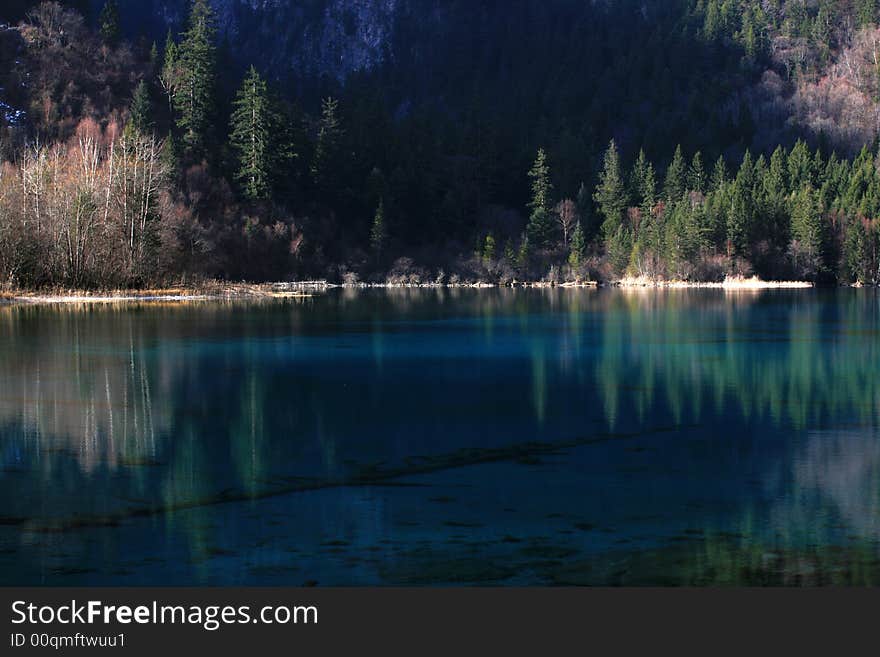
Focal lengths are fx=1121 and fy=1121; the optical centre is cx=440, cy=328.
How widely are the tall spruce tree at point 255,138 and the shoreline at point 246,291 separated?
10.8m

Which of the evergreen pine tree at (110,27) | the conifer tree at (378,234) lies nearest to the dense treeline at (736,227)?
the conifer tree at (378,234)

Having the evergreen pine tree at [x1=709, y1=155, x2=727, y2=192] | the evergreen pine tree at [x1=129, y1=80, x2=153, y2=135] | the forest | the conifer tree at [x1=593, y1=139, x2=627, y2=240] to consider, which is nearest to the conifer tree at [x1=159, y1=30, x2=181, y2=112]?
the forest

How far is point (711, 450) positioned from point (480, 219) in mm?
117793

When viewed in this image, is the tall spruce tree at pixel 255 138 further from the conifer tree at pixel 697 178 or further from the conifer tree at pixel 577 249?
the conifer tree at pixel 697 178

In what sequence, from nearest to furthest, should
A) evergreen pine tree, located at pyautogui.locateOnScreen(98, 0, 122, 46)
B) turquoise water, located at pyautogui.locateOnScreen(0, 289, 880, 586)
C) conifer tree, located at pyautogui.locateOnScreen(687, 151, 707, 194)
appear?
turquoise water, located at pyautogui.locateOnScreen(0, 289, 880, 586), evergreen pine tree, located at pyautogui.locateOnScreen(98, 0, 122, 46), conifer tree, located at pyautogui.locateOnScreen(687, 151, 707, 194)

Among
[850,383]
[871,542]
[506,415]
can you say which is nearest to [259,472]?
[506,415]

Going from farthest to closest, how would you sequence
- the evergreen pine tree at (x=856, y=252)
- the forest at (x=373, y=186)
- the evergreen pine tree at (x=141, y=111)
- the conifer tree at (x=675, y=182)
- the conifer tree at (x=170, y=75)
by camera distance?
the conifer tree at (x=675, y=182) < the evergreen pine tree at (x=856, y=252) < the conifer tree at (x=170, y=75) < the forest at (x=373, y=186) < the evergreen pine tree at (x=141, y=111)

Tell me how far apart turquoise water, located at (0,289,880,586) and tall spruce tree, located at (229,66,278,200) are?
7286 centimetres

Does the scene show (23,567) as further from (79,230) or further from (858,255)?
(858,255)

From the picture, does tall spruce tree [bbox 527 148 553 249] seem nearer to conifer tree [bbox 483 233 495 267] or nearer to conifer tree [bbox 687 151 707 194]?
conifer tree [bbox 483 233 495 267]

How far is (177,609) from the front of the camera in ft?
37.3

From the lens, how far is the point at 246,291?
79.1 metres

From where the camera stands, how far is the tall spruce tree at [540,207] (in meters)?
130

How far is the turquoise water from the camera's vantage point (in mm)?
12859
